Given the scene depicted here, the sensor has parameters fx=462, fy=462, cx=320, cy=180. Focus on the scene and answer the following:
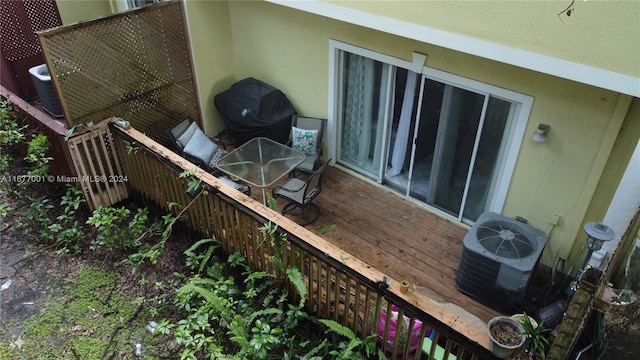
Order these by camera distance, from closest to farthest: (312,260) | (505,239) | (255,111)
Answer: (312,260), (505,239), (255,111)

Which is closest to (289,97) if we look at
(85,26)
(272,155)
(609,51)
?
(272,155)

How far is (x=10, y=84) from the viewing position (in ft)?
23.6

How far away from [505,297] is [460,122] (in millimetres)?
2494

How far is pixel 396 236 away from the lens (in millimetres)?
7219

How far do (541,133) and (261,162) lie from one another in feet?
13.2

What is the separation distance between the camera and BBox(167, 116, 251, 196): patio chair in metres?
7.78

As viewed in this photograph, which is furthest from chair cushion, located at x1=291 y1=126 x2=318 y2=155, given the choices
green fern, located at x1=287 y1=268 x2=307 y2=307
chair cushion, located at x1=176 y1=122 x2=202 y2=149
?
green fern, located at x1=287 y1=268 x2=307 y2=307

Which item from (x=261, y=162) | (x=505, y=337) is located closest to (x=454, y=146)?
(x=261, y=162)

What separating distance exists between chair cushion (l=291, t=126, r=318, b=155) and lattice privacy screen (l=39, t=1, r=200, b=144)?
1933 mm

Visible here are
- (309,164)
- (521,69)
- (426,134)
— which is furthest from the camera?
(309,164)

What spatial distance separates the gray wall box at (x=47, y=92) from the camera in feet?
20.6

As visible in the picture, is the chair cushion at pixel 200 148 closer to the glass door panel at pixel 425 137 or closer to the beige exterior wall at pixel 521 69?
the beige exterior wall at pixel 521 69

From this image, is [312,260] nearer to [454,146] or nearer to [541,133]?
[541,133]

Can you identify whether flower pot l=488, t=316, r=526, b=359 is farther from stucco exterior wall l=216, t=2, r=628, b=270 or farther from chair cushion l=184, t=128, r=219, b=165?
chair cushion l=184, t=128, r=219, b=165
